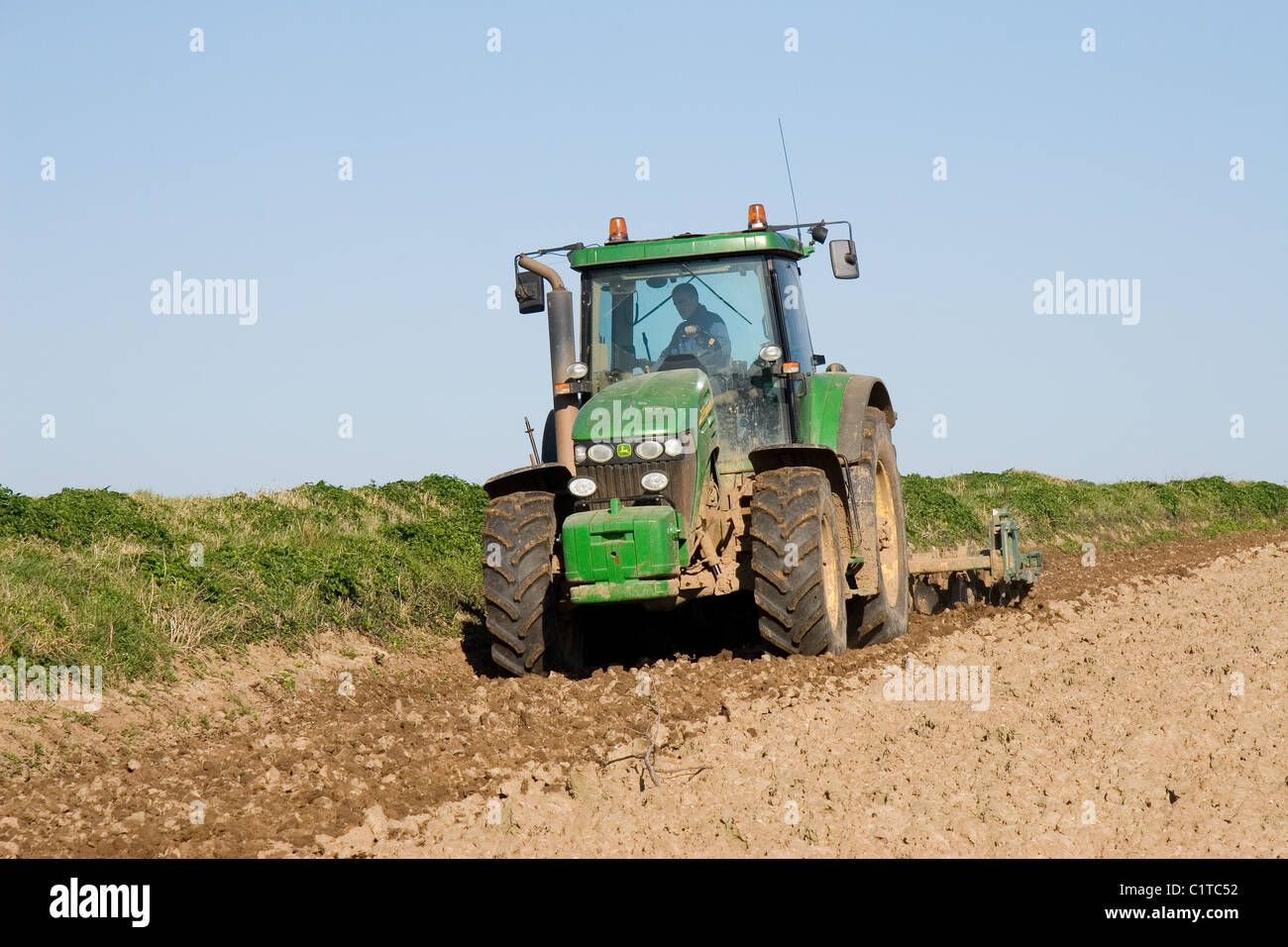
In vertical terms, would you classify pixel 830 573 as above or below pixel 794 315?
below

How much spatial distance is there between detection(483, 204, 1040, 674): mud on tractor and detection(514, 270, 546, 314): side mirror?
0.4 inches

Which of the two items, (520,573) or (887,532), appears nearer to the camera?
(520,573)

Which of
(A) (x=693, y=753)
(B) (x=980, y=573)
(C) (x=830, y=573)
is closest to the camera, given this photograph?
(A) (x=693, y=753)

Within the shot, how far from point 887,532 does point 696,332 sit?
92.6 inches

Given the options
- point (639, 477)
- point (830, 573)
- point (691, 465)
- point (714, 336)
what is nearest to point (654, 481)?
point (639, 477)

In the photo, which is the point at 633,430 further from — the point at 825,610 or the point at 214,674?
the point at 214,674

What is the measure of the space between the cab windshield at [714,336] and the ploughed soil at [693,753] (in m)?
1.54

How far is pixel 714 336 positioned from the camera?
9070 millimetres
